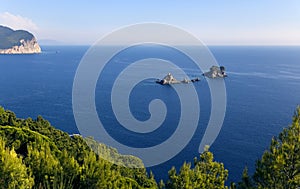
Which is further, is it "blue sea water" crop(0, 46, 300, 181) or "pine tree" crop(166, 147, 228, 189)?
"blue sea water" crop(0, 46, 300, 181)

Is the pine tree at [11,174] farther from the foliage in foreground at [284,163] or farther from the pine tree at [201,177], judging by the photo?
the foliage in foreground at [284,163]

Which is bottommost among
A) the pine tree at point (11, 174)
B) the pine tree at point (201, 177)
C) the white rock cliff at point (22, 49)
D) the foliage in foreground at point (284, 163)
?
the pine tree at point (11, 174)

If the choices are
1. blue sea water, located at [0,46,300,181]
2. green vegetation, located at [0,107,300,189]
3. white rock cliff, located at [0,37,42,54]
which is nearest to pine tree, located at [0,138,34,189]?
green vegetation, located at [0,107,300,189]

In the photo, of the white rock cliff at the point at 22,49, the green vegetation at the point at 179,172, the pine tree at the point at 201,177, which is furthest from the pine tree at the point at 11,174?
the white rock cliff at the point at 22,49

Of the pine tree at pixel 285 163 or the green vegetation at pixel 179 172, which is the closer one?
the pine tree at pixel 285 163

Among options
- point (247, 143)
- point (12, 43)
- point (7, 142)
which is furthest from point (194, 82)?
point (12, 43)

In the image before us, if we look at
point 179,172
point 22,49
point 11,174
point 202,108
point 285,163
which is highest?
point 22,49

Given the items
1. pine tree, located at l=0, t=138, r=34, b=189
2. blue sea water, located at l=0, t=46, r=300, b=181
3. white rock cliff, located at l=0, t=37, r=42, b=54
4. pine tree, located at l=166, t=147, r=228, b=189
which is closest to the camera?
pine tree, located at l=0, t=138, r=34, b=189

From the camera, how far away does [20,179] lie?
12.3 meters

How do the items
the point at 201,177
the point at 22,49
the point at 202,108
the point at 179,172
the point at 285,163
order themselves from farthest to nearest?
the point at 22,49, the point at 202,108, the point at 179,172, the point at 201,177, the point at 285,163

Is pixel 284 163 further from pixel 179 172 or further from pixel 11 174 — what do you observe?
pixel 11 174

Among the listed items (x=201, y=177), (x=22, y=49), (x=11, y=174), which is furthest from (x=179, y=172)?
(x=22, y=49)

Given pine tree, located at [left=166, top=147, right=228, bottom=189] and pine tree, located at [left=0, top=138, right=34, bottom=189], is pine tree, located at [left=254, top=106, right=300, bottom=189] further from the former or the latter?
pine tree, located at [left=0, top=138, right=34, bottom=189]

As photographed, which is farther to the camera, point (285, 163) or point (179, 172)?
point (179, 172)
